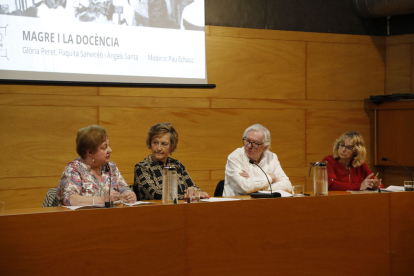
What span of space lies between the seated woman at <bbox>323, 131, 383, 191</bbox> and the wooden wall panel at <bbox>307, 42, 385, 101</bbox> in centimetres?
146

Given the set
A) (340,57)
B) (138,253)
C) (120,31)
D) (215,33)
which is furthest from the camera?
(340,57)

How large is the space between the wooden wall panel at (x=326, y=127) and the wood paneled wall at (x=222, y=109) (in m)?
0.01

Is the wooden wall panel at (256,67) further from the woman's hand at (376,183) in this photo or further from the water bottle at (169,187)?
the water bottle at (169,187)

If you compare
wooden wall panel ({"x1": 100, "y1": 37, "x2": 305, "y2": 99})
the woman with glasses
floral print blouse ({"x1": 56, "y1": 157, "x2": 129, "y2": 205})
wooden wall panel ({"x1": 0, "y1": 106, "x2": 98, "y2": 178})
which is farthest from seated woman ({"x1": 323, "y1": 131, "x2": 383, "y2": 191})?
wooden wall panel ({"x1": 0, "y1": 106, "x2": 98, "y2": 178})

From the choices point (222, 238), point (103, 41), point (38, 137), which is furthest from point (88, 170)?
point (103, 41)

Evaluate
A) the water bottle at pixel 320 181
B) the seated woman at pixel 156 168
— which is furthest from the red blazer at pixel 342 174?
the seated woman at pixel 156 168

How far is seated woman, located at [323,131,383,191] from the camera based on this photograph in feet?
11.8

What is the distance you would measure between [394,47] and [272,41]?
158cm

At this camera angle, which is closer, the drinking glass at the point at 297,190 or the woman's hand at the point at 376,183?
the drinking glass at the point at 297,190

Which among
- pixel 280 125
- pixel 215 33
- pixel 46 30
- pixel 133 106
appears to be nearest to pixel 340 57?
pixel 280 125

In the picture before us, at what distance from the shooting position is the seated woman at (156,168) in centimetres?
287

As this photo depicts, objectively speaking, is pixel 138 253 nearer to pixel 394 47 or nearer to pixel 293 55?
pixel 293 55

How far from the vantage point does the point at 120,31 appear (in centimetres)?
427

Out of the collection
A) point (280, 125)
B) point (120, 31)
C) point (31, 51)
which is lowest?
point (280, 125)
